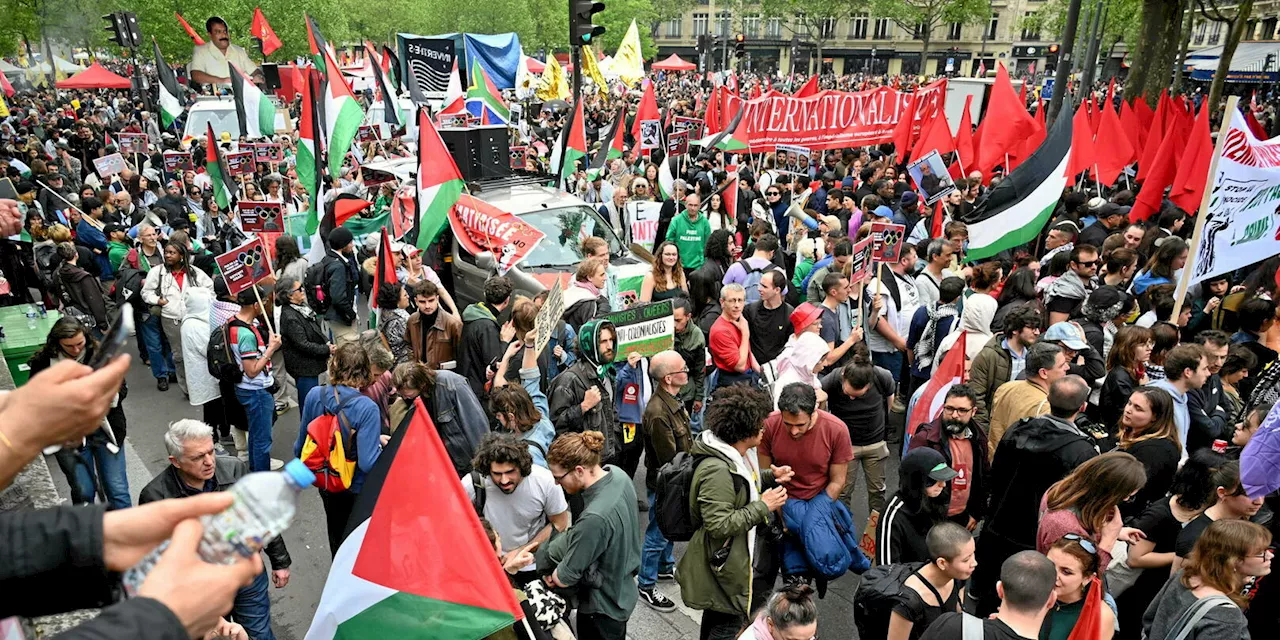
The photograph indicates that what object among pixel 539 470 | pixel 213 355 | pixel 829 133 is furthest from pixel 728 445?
pixel 829 133

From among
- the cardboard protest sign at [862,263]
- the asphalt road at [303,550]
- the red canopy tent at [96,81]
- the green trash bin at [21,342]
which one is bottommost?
the asphalt road at [303,550]

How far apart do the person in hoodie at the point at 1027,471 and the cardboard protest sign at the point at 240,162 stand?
37.3ft

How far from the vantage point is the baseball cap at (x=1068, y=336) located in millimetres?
5621

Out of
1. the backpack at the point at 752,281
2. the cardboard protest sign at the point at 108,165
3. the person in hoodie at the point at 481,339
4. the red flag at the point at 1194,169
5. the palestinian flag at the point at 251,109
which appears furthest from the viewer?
the palestinian flag at the point at 251,109

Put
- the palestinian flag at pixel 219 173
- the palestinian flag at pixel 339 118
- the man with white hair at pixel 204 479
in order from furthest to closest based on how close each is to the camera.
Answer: the palestinian flag at pixel 219 173
the palestinian flag at pixel 339 118
the man with white hair at pixel 204 479

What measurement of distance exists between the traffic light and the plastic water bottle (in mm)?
11977

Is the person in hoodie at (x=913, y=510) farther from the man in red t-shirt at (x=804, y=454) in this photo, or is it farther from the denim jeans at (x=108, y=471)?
the denim jeans at (x=108, y=471)

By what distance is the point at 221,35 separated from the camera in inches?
1011

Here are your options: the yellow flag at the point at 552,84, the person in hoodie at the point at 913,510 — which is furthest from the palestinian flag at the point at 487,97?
the person in hoodie at the point at 913,510

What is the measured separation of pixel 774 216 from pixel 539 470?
27.4 feet

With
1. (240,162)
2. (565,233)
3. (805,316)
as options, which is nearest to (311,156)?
(240,162)

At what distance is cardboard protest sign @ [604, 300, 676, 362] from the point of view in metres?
5.47

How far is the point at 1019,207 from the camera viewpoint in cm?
812

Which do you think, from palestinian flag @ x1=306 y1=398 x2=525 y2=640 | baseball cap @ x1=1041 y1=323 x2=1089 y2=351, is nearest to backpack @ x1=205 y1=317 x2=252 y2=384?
palestinian flag @ x1=306 y1=398 x2=525 y2=640
